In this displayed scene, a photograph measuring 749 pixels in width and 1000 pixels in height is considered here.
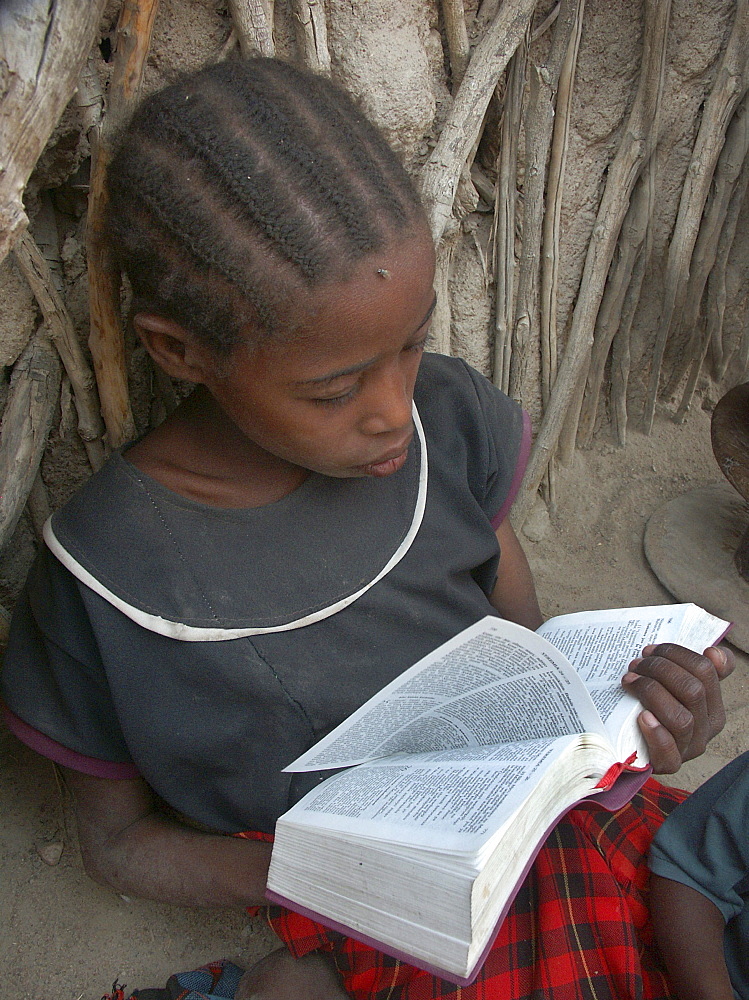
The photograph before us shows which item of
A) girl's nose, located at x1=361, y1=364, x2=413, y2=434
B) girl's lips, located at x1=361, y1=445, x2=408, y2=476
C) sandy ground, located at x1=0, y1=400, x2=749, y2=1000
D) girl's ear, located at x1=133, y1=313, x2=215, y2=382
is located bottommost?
sandy ground, located at x1=0, y1=400, x2=749, y2=1000

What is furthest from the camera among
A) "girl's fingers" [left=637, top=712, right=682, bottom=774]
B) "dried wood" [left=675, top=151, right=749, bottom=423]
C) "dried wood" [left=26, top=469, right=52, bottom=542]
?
"dried wood" [left=675, top=151, right=749, bottom=423]

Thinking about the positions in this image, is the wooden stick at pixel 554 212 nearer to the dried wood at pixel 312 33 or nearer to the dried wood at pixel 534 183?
the dried wood at pixel 534 183

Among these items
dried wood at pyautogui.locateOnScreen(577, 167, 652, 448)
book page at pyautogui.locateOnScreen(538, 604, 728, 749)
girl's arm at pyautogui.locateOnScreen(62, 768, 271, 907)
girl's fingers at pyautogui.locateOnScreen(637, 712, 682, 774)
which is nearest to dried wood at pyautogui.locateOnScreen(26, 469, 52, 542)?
girl's arm at pyautogui.locateOnScreen(62, 768, 271, 907)

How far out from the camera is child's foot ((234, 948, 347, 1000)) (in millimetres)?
944

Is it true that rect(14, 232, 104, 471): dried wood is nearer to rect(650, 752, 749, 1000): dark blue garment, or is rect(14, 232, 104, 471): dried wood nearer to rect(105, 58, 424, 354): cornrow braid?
rect(105, 58, 424, 354): cornrow braid

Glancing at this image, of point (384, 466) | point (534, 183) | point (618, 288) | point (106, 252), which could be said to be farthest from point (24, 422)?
point (618, 288)

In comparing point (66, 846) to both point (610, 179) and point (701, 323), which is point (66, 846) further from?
point (701, 323)

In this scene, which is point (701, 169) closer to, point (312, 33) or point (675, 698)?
point (312, 33)

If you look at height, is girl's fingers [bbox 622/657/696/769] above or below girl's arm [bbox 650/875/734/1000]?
above

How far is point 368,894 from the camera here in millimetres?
684

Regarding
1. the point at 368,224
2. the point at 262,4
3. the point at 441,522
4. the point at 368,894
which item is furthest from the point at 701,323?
the point at 368,894

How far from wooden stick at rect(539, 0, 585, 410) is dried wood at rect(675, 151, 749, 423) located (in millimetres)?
416

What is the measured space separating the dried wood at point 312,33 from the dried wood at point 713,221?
0.98 meters

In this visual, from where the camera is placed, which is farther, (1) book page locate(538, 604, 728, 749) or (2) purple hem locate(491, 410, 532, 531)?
(2) purple hem locate(491, 410, 532, 531)
